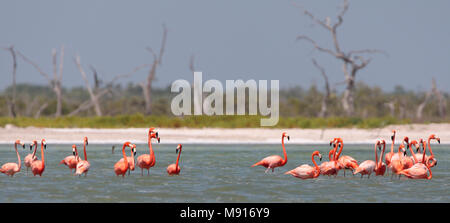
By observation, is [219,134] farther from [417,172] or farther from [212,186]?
[417,172]

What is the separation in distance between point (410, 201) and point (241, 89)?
44841 millimetres

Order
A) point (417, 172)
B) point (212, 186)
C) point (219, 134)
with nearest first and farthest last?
point (212, 186) < point (417, 172) < point (219, 134)

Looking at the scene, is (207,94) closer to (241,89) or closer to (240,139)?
(241,89)

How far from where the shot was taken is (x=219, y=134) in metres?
34.8

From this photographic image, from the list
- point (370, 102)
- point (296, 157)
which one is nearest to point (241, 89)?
point (370, 102)

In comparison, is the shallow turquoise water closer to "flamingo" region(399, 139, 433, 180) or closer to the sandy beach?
"flamingo" region(399, 139, 433, 180)

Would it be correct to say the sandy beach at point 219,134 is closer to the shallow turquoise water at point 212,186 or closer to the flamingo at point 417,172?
the shallow turquoise water at point 212,186

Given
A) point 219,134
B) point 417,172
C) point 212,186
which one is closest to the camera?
point 212,186

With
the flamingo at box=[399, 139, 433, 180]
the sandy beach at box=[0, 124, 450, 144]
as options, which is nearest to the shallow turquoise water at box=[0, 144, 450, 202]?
the flamingo at box=[399, 139, 433, 180]

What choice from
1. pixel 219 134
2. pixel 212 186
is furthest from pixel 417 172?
pixel 219 134

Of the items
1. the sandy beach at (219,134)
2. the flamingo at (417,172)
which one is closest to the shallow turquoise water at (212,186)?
the flamingo at (417,172)

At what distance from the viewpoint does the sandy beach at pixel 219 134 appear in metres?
33.1

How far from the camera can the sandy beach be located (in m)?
33.1

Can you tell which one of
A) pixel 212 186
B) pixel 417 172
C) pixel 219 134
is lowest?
pixel 212 186
